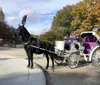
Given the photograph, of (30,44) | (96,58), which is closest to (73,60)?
(96,58)

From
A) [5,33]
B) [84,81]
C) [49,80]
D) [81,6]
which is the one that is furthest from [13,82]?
[5,33]

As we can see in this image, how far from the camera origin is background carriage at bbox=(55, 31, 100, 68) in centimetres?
1587

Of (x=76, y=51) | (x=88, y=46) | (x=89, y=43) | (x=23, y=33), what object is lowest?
(x=76, y=51)

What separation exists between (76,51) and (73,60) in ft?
1.97

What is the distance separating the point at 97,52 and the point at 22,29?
15.4 feet

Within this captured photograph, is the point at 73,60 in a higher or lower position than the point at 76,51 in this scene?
lower

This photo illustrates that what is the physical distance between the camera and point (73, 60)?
1578 centimetres

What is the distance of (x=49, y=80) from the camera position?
38.8ft

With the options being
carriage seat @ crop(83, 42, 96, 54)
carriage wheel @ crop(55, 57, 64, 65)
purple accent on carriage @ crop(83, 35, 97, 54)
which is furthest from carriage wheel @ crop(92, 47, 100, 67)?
carriage wheel @ crop(55, 57, 64, 65)

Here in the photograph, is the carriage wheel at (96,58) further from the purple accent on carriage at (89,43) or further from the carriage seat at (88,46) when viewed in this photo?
the carriage seat at (88,46)

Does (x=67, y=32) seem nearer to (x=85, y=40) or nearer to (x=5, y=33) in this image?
(x=5, y=33)

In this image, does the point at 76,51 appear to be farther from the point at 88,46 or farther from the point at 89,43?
the point at 89,43

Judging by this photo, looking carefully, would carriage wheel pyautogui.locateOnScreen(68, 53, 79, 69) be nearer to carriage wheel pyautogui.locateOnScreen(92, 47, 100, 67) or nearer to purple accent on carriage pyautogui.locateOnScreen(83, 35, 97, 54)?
carriage wheel pyautogui.locateOnScreen(92, 47, 100, 67)

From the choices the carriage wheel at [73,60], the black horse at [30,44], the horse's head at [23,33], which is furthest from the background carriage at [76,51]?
the horse's head at [23,33]
